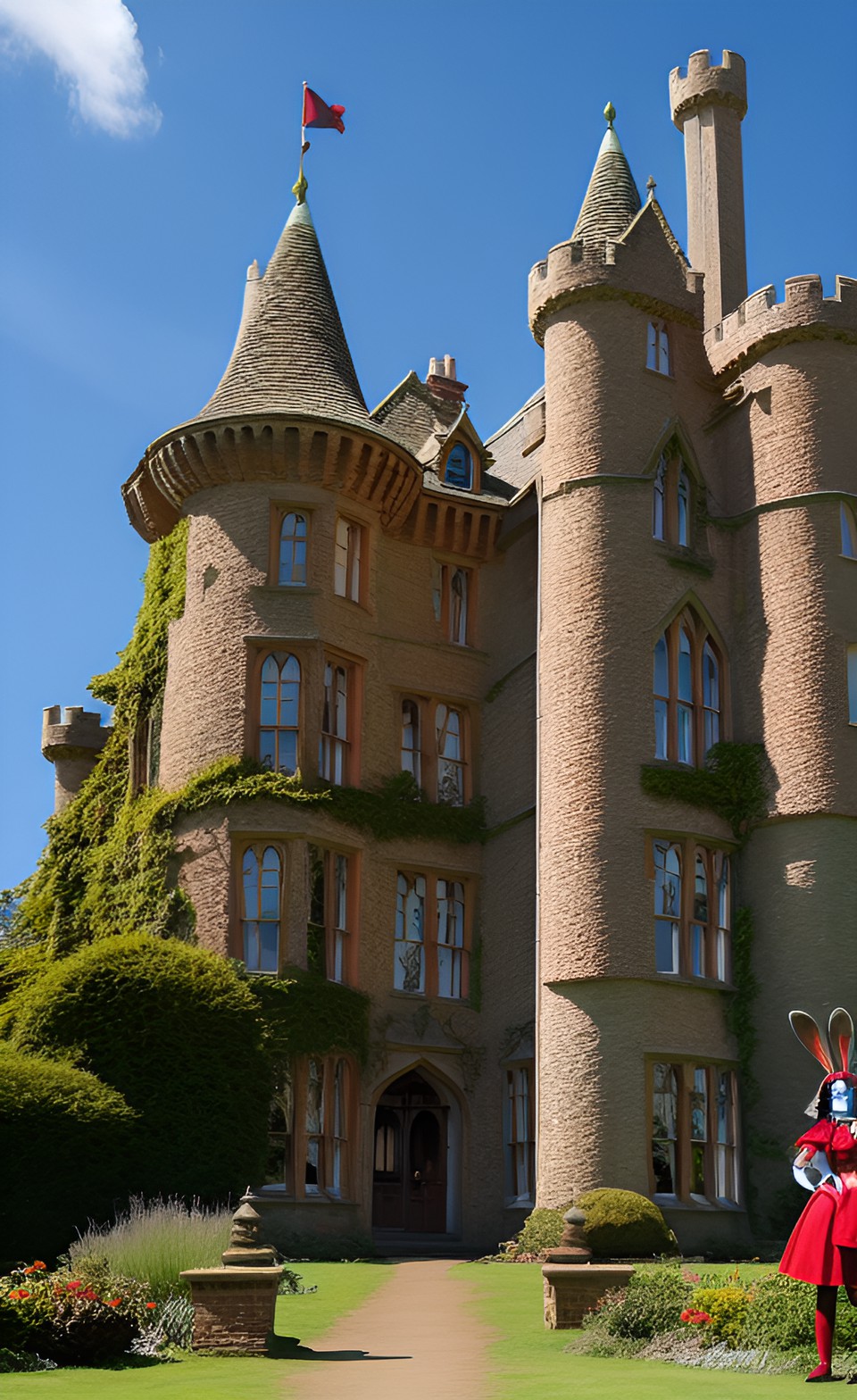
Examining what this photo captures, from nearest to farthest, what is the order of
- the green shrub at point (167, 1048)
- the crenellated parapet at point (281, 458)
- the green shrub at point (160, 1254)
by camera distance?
1. the green shrub at point (160, 1254)
2. the green shrub at point (167, 1048)
3. the crenellated parapet at point (281, 458)

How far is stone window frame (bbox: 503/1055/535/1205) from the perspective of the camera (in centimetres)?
2788

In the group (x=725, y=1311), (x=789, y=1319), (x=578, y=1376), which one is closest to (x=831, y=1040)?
(x=789, y=1319)

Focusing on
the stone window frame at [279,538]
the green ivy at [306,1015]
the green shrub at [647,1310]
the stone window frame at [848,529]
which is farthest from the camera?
the stone window frame at [279,538]

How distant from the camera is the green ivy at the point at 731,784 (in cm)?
2727

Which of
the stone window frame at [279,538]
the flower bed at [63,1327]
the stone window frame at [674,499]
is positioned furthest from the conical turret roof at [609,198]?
the flower bed at [63,1327]

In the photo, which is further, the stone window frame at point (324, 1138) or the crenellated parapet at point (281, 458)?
the crenellated parapet at point (281, 458)

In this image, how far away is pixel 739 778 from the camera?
27766 mm

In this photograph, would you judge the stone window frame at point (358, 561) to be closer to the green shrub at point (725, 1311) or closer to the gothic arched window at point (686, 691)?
the gothic arched window at point (686, 691)

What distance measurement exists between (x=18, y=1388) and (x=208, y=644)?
18.2m

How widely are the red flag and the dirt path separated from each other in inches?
941

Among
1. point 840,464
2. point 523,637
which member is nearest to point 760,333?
point 840,464

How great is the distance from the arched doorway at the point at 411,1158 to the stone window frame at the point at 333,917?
3.28 meters

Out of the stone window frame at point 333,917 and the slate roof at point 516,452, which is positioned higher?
the slate roof at point 516,452

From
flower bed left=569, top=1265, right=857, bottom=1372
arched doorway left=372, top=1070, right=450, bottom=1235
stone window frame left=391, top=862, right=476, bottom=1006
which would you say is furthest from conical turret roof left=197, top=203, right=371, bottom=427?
flower bed left=569, top=1265, right=857, bottom=1372
